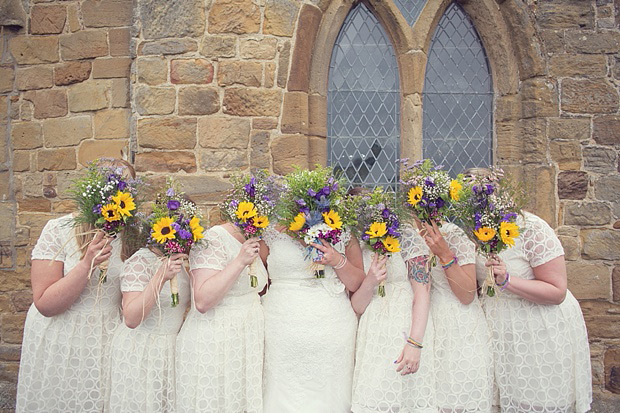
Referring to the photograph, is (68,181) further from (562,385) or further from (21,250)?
(562,385)

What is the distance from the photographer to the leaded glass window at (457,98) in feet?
17.6

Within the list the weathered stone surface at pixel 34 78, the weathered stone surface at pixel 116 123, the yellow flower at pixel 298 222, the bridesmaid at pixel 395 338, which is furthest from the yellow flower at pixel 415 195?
the weathered stone surface at pixel 34 78

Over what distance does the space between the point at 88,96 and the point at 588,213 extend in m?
4.83

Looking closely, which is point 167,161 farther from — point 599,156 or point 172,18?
point 599,156

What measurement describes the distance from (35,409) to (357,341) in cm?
202

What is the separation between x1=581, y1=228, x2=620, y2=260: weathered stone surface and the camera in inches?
197

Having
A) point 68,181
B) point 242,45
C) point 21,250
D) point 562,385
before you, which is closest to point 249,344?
point 562,385

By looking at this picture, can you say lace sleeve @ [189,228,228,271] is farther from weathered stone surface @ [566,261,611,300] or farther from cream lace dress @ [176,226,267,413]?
weathered stone surface @ [566,261,611,300]

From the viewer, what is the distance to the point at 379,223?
324 cm

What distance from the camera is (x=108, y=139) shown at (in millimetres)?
5219

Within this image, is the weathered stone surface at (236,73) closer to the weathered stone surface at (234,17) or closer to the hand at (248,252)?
the weathered stone surface at (234,17)

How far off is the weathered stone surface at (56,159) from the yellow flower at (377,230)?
3392mm

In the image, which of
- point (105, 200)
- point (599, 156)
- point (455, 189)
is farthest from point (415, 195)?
point (599, 156)

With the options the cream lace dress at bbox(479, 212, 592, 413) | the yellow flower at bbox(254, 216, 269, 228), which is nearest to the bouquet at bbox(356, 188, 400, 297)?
the yellow flower at bbox(254, 216, 269, 228)
